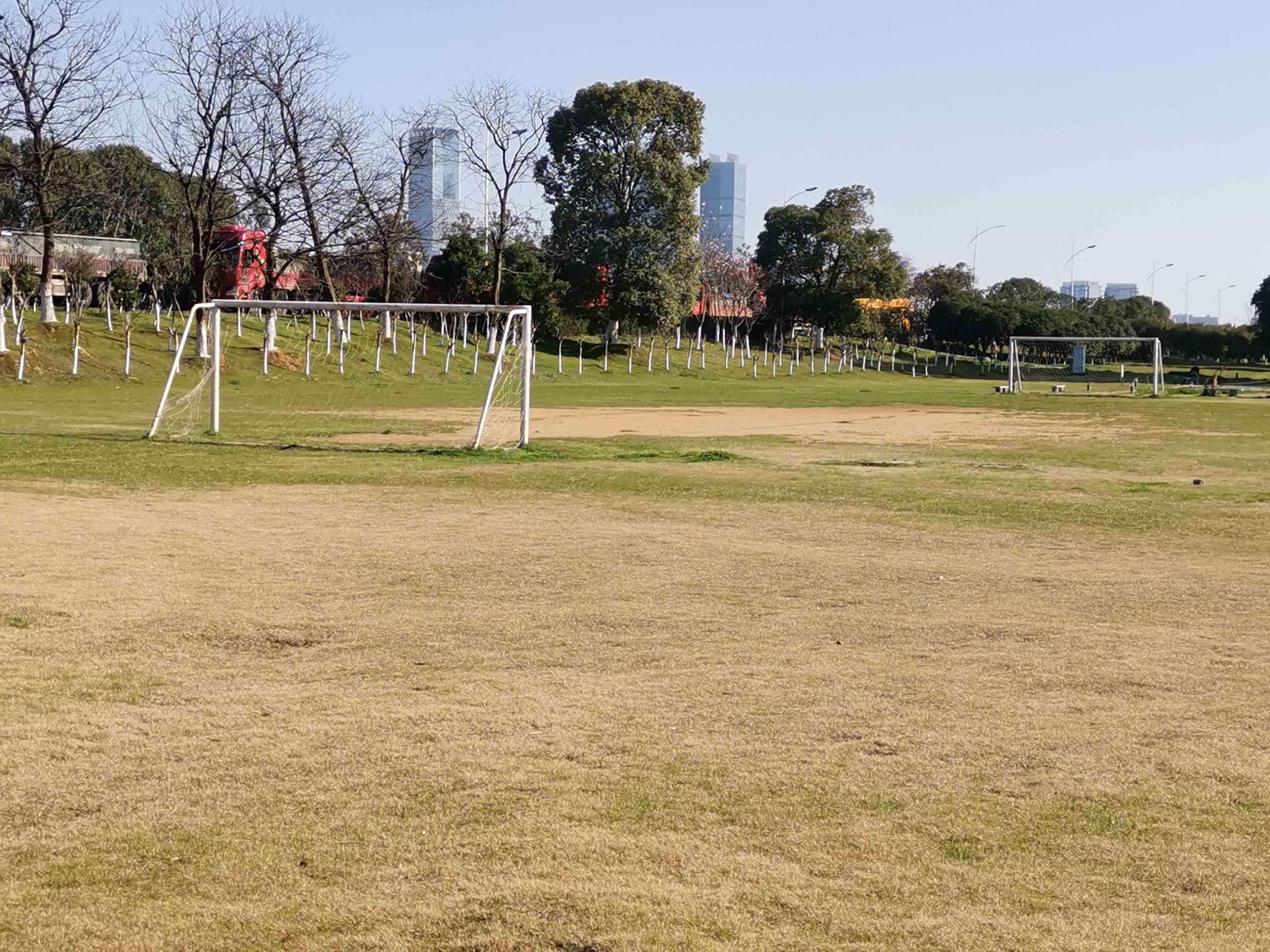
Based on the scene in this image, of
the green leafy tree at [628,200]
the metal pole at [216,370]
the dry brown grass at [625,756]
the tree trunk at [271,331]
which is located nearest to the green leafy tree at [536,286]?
the green leafy tree at [628,200]

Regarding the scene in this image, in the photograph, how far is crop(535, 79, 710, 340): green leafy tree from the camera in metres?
63.9

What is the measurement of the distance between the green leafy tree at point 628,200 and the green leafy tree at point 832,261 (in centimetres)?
1792

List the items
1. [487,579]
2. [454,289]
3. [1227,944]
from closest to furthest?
[1227,944] → [487,579] → [454,289]

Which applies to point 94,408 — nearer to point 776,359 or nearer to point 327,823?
point 327,823

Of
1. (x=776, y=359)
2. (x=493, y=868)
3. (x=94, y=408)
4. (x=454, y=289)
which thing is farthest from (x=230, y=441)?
(x=776, y=359)

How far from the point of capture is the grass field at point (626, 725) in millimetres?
4352

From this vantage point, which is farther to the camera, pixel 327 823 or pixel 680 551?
pixel 680 551

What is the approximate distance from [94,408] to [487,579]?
23551 mm

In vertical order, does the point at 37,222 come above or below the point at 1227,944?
above

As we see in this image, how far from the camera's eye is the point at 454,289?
68750 mm

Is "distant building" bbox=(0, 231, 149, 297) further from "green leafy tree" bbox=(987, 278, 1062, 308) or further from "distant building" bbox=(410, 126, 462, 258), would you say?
"green leafy tree" bbox=(987, 278, 1062, 308)

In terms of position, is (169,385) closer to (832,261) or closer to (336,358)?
(336,358)

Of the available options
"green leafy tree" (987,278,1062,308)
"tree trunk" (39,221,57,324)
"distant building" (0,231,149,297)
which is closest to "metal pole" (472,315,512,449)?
"tree trunk" (39,221,57,324)

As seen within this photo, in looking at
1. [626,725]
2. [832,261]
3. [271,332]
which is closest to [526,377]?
[626,725]
